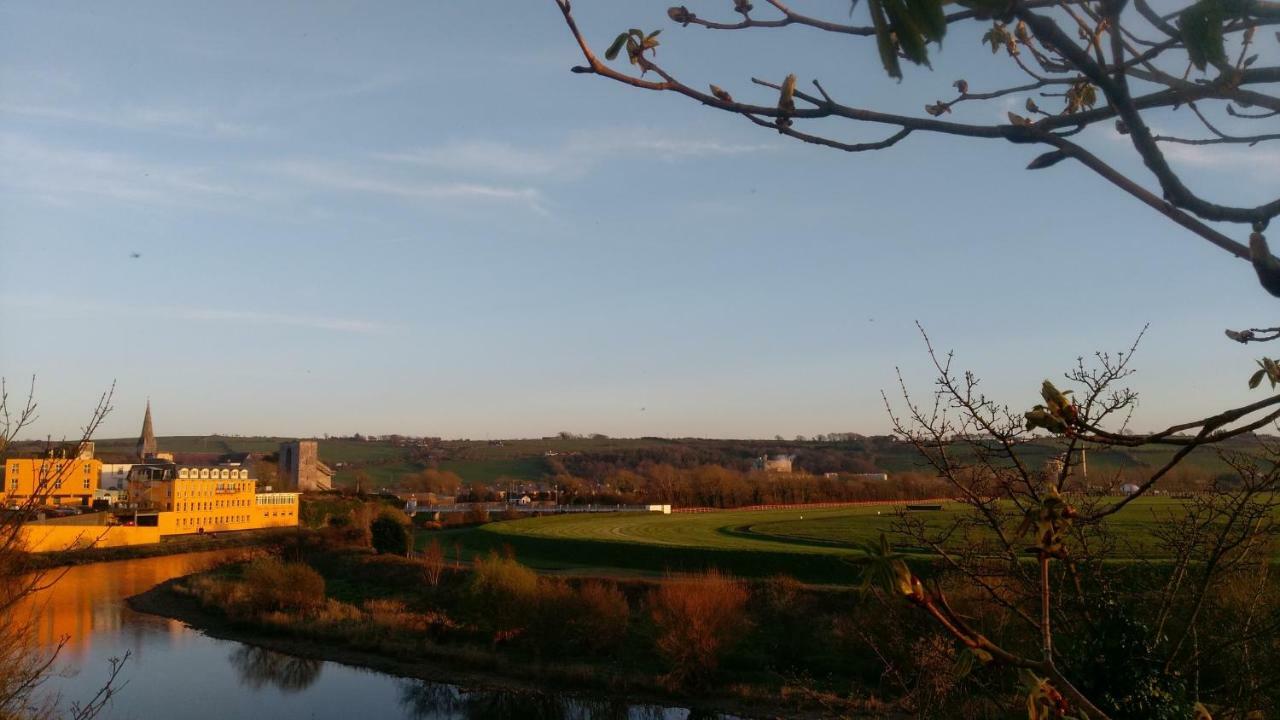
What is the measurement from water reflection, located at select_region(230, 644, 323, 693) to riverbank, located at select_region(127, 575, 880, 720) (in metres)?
0.36

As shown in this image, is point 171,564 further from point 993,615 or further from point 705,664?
point 993,615

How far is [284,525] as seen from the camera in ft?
182

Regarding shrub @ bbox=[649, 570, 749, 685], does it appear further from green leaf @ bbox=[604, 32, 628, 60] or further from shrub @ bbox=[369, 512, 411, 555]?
green leaf @ bbox=[604, 32, 628, 60]

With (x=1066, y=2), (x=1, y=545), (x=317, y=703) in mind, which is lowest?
(x=317, y=703)

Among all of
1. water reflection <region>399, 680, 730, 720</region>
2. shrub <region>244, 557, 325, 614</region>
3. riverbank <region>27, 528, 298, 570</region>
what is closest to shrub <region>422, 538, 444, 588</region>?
shrub <region>244, 557, 325, 614</region>

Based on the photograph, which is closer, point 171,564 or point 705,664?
point 705,664

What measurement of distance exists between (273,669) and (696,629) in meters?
10.7

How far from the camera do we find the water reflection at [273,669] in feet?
72.1

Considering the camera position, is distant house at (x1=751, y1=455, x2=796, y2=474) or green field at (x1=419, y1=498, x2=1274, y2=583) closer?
green field at (x1=419, y1=498, x2=1274, y2=583)

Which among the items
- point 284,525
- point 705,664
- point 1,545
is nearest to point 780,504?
point 284,525

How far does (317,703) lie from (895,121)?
22076 mm

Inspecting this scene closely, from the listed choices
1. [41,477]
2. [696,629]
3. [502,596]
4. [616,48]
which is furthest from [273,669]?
[616,48]

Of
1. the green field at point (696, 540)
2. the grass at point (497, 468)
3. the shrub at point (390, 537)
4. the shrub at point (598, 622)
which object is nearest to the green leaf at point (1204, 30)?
the green field at point (696, 540)

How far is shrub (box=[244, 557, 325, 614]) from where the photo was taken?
28188 mm
